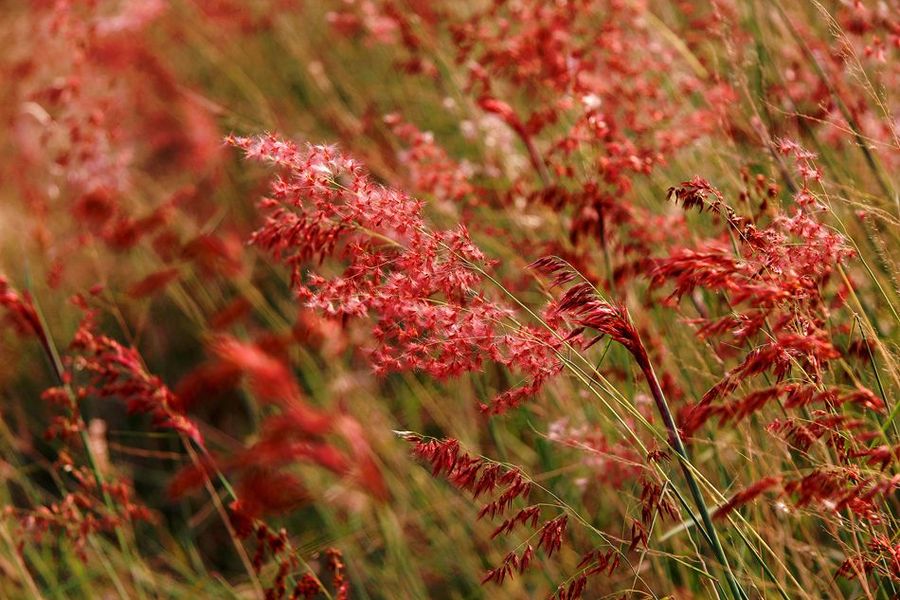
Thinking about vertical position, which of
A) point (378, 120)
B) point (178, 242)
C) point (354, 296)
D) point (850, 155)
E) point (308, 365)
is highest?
point (354, 296)

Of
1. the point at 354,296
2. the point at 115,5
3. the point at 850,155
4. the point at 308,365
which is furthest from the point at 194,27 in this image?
the point at 354,296

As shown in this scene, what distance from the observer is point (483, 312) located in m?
1.37

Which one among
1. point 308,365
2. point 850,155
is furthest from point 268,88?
point 850,155

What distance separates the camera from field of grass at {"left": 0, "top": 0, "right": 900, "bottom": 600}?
4.59 ft

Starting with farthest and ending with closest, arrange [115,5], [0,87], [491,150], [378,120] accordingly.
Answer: [115,5]
[0,87]
[378,120]
[491,150]

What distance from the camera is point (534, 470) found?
9.17 ft

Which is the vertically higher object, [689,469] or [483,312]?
[483,312]

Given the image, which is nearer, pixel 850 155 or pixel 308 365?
pixel 850 155

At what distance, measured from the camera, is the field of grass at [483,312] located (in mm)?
1398

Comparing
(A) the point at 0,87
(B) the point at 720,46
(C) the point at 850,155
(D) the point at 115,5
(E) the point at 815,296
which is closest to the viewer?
(E) the point at 815,296

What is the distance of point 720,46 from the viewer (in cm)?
276

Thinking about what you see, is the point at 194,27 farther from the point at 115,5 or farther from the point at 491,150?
the point at 491,150

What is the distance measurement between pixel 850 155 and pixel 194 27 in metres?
3.06

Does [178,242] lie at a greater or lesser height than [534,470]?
Answer: greater
